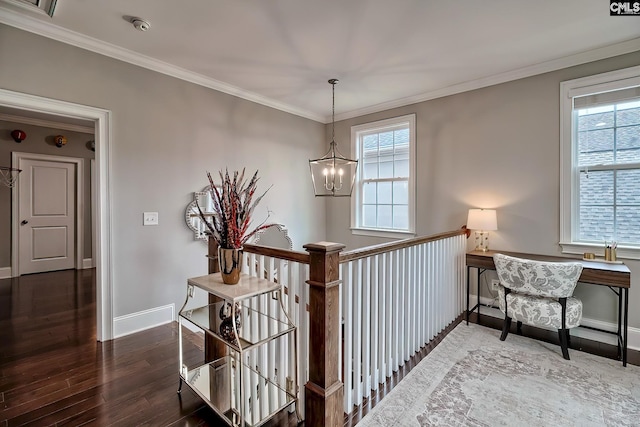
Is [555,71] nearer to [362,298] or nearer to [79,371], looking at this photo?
[362,298]

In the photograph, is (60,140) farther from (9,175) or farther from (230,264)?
(230,264)

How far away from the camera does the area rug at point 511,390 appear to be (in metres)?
1.81

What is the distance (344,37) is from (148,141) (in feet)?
7.34

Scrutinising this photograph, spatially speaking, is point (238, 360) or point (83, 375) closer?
point (238, 360)

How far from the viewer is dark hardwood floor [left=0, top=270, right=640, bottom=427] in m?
1.79

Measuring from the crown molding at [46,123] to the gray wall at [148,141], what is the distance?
11.2 ft

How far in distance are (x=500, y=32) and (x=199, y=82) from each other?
10.3 feet

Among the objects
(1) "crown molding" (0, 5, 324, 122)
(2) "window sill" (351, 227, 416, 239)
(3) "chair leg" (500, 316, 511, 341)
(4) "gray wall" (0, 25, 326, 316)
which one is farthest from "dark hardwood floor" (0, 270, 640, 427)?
(1) "crown molding" (0, 5, 324, 122)

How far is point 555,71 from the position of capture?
123 inches

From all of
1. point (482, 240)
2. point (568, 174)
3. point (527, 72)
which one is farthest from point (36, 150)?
point (568, 174)

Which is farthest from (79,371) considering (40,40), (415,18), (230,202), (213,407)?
(415,18)

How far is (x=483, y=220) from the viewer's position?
3.32 metres

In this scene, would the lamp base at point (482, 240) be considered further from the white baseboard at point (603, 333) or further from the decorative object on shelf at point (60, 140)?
the decorative object on shelf at point (60, 140)

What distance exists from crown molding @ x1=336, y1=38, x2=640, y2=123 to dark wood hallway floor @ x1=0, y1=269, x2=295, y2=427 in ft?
13.1
